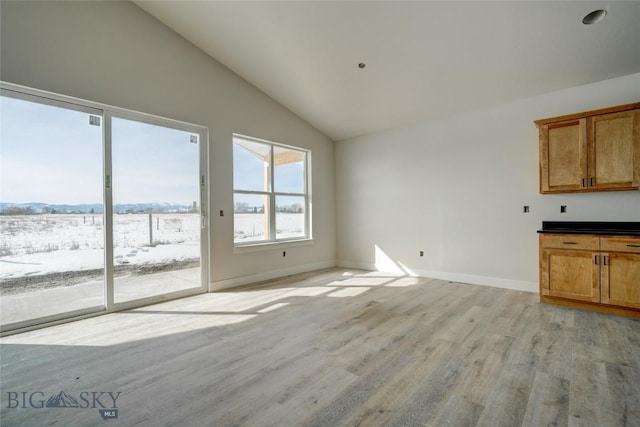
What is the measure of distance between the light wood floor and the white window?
1.67 meters

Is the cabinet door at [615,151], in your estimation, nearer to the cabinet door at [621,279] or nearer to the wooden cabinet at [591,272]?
the wooden cabinet at [591,272]

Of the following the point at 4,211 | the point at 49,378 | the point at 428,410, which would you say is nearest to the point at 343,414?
the point at 428,410

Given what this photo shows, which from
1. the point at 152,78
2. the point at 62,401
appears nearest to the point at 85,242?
the point at 62,401

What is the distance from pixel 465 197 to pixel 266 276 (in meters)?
3.46

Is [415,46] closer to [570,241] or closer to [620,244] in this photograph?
[570,241]

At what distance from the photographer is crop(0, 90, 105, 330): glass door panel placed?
9.09ft

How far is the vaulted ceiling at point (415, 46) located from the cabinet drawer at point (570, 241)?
1952mm

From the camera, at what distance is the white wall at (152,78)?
2.83 meters

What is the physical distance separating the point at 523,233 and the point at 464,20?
2855mm

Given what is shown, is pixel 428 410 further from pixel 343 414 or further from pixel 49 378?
pixel 49 378

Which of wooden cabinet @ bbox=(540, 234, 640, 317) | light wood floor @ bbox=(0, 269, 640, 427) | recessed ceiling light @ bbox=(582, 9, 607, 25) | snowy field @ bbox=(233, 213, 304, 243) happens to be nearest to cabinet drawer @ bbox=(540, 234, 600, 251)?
wooden cabinet @ bbox=(540, 234, 640, 317)

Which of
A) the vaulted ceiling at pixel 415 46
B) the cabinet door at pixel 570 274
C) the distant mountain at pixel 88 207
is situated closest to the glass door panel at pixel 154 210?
the distant mountain at pixel 88 207

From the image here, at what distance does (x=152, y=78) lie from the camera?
364 centimetres

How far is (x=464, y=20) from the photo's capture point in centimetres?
302
